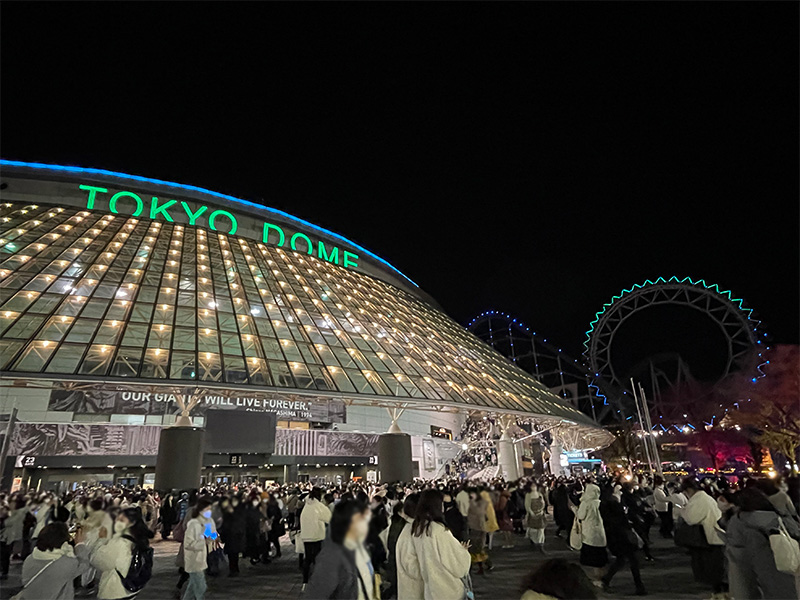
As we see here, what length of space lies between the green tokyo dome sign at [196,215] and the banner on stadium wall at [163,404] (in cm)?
1189

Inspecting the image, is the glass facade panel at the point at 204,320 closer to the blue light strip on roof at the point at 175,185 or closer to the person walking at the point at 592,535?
the blue light strip on roof at the point at 175,185

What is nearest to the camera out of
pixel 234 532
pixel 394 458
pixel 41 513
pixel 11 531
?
pixel 234 532

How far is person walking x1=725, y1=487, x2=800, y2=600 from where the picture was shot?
19.1 ft

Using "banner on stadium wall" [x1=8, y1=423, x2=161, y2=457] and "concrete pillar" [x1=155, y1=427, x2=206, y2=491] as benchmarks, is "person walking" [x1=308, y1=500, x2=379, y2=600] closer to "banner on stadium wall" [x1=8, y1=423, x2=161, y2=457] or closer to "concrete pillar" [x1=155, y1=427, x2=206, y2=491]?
"concrete pillar" [x1=155, y1=427, x2=206, y2=491]

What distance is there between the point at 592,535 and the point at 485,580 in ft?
7.67

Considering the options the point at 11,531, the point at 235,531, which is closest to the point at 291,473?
the point at 11,531

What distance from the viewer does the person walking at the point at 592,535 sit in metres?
8.16

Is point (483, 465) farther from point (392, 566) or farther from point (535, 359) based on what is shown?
point (535, 359)

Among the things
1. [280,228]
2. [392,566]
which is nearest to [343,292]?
[280,228]

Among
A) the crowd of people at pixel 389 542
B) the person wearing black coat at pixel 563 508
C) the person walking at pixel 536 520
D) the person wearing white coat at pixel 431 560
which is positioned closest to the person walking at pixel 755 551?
the crowd of people at pixel 389 542

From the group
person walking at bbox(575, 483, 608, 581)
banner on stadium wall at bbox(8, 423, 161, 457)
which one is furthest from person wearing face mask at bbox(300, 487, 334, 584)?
banner on stadium wall at bbox(8, 423, 161, 457)

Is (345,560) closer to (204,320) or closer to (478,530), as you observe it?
(478,530)

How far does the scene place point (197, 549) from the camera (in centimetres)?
646

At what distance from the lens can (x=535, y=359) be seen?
60.0 metres
